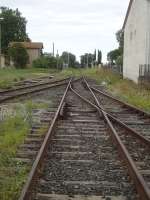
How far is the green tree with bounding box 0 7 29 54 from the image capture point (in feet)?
403

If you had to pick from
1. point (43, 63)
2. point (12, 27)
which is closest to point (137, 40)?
point (43, 63)

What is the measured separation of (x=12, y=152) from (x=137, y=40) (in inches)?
1135

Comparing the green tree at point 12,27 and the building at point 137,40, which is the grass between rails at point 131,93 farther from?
the green tree at point 12,27

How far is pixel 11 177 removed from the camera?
624 cm

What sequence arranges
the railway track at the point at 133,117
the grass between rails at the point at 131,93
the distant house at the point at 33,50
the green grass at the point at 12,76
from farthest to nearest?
the distant house at the point at 33,50 → the green grass at the point at 12,76 → the grass between rails at the point at 131,93 → the railway track at the point at 133,117

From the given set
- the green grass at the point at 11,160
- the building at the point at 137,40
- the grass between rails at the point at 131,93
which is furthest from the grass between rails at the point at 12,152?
the building at the point at 137,40

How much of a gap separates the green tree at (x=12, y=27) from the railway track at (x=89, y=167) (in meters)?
113

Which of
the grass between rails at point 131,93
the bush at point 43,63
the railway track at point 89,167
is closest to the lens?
the railway track at point 89,167

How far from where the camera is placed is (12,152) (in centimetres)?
768

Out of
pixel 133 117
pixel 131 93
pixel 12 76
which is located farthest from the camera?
pixel 12 76

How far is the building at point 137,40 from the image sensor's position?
3091 cm

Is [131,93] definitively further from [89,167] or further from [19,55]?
[19,55]

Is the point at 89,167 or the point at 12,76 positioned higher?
the point at 12,76

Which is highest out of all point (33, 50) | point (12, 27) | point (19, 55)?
point (12, 27)
